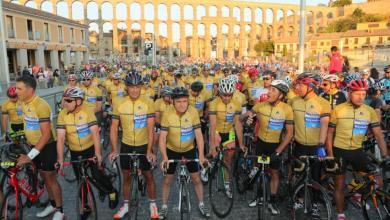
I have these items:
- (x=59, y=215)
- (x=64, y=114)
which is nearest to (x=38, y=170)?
(x=59, y=215)

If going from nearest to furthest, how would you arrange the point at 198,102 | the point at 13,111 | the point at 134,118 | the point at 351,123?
1. the point at 351,123
2. the point at 134,118
3. the point at 13,111
4. the point at 198,102

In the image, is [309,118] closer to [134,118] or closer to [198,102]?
[134,118]

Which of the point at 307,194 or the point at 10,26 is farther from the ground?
the point at 10,26

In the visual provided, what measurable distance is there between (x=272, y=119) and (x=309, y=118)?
1.89ft

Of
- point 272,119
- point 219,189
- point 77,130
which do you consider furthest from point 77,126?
point 272,119

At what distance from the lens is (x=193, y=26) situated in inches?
4294

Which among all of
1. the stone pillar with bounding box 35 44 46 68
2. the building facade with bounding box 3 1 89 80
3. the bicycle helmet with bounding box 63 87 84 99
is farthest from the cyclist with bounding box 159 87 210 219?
the stone pillar with bounding box 35 44 46 68

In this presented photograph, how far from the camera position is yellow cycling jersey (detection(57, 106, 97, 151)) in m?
4.83

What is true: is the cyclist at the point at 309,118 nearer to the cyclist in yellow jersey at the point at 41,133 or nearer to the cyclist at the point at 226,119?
the cyclist at the point at 226,119

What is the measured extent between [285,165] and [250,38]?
115232 millimetres

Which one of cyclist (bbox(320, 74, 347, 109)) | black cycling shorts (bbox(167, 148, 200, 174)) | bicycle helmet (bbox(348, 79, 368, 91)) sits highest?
bicycle helmet (bbox(348, 79, 368, 91))

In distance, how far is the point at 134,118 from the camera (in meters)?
5.04

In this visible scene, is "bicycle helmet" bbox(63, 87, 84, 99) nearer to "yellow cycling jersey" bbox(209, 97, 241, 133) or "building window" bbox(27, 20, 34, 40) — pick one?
"yellow cycling jersey" bbox(209, 97, 241, 133)

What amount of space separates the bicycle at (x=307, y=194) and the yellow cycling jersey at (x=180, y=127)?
67.6 inches
